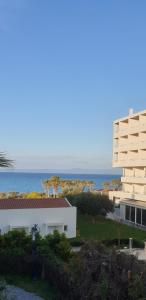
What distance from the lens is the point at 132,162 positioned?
151 feet

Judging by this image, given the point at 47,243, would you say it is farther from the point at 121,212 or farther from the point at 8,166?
the point at 121,212

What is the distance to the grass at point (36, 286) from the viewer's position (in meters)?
15.5

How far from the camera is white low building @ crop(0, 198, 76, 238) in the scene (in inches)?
1208

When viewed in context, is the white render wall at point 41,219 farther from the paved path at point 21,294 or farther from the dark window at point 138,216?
the paved path at point 21,294

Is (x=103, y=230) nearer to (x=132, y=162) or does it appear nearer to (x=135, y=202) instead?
(x=135, y=202)

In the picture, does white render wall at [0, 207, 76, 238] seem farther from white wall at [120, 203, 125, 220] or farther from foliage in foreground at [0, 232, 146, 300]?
foliage in foreground at [0, 232, 146, 300]

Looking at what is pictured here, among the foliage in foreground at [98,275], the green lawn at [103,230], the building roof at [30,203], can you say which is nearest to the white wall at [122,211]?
the green lawn at [103,230]

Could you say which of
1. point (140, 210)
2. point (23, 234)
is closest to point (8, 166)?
point (23, 234)

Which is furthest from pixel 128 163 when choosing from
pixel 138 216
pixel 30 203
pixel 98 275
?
pixel 98 275

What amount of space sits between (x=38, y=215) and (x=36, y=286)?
1488 centimetres

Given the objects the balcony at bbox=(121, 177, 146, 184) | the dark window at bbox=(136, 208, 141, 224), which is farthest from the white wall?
the dark window at bbox=(136, 208, 141, 224)

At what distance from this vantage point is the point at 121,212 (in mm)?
46438

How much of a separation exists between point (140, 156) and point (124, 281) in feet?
110

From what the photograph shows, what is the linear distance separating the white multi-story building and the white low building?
1095 cm
